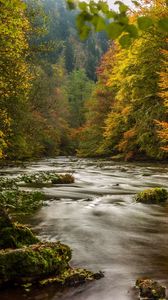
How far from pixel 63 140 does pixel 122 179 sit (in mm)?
39342

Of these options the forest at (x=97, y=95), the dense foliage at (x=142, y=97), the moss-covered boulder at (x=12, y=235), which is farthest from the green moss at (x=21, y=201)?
the dense foliage at (x=142, y=97)

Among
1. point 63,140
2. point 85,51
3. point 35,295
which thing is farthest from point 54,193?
point 85,51

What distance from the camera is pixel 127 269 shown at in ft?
17.9

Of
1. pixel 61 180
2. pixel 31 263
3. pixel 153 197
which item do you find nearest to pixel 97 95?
pixel 61 180

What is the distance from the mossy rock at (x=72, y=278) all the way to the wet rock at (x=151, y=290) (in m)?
0.69

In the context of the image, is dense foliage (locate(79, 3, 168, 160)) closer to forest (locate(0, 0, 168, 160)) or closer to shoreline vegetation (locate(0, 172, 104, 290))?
forest (locate(0, 0, 168, 160))

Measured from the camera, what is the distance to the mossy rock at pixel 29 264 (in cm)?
486

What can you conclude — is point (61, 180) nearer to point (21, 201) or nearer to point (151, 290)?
point (21, 201)

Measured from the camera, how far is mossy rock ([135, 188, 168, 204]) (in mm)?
10969

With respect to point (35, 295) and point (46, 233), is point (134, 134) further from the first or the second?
point (35, 295)

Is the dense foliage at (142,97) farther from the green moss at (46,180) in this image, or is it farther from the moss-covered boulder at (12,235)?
the moss-covered boulder at (12,235)

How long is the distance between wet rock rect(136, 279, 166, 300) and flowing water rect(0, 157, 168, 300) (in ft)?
0.37

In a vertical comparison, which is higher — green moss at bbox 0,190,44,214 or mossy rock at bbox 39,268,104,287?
green moss at bbox 0,190,44,214

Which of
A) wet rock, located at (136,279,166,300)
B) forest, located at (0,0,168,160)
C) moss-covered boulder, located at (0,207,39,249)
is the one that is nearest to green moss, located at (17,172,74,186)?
forest, located at (0,0,168,160)
